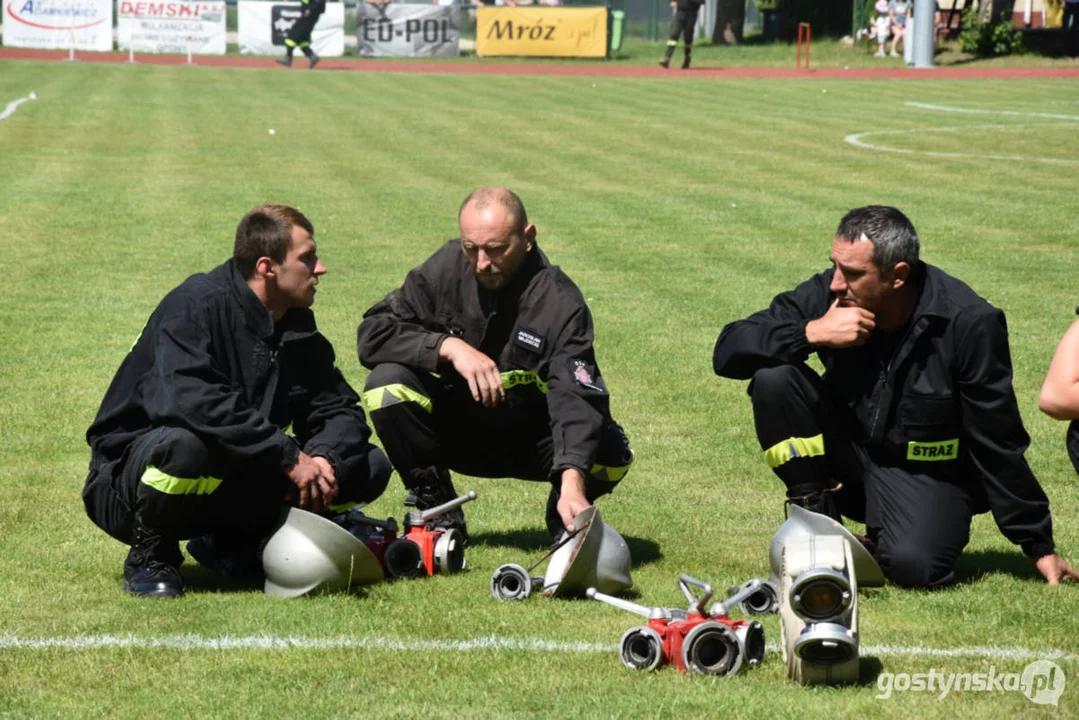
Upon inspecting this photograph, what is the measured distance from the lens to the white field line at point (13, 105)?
2623 centimetres

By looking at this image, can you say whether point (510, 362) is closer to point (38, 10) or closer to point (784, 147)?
point (784, 147)

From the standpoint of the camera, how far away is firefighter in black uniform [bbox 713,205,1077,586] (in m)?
5.50

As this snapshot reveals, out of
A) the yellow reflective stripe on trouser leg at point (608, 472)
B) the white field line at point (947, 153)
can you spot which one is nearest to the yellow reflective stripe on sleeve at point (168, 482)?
the yellow reflective stripe on trouser leg at point (608, 472)

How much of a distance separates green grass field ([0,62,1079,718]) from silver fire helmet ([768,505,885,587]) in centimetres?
9

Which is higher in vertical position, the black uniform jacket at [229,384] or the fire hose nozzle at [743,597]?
the black uniform jacket at [229,384]

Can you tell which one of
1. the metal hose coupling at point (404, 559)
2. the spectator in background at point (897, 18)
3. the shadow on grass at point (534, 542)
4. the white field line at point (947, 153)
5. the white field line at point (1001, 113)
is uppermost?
the spectator in background at point (897, 18)

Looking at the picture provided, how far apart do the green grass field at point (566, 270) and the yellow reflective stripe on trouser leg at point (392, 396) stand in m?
0.71

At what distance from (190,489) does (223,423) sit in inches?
10.5

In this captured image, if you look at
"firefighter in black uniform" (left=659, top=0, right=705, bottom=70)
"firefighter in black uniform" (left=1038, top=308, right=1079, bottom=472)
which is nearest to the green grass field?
"firefighter in black uniform" (left=1038, top=308, right=1079, bottom=472)

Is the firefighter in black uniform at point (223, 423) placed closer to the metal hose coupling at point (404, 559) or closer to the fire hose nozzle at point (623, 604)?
the metal hose coupling at point (404, 559)

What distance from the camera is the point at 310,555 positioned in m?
5.34

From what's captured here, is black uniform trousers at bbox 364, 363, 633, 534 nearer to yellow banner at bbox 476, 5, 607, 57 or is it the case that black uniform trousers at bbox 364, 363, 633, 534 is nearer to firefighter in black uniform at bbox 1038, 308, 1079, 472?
firefighter in black uniform at bbox 1038, 308, 1079, 472

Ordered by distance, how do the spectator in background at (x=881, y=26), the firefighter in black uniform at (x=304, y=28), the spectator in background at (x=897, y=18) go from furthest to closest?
the spectator in background at (x=881, y=26) → the spectator in background at (x=897, y=18) → the firefighter in black uniform at (x=304, y=28)

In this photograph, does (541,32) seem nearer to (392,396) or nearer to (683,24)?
(683,24)
